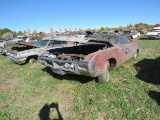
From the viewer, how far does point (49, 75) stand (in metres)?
5.80

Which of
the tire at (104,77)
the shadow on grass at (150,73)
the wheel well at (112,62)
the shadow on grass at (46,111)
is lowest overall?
the shadow on grass at (46,111)

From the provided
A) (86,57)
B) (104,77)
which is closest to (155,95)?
(104,77)

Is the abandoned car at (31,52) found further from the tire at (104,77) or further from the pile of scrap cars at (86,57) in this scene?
the tire at (104,77)

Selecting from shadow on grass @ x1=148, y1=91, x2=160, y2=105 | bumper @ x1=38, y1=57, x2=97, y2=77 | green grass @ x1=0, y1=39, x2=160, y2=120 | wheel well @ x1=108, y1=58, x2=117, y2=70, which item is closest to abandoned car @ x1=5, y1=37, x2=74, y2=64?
green grass @ x1=0, y1=39, x2=160, y2=120

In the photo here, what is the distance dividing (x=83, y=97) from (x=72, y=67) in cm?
84

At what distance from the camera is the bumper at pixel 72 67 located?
3.77m

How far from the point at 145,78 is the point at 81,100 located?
2.31 m

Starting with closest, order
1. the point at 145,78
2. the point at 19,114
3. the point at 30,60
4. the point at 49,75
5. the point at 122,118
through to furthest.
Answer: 1. the point at 122,118
2. the point at 19,114
3. the point at 145,78
4. the point at 49,75
5. the point at 30,60

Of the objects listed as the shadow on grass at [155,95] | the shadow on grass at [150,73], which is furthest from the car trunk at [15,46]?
Answer: the shadow on grass at [155,95]

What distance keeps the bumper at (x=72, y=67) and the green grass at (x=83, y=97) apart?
604mm

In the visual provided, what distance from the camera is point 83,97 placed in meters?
3.96

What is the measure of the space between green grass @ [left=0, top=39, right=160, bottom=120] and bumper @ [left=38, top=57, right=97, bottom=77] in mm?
604

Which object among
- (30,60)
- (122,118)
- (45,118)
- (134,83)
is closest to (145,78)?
(134,83)

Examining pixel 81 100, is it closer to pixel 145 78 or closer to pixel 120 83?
pixel 120 83
